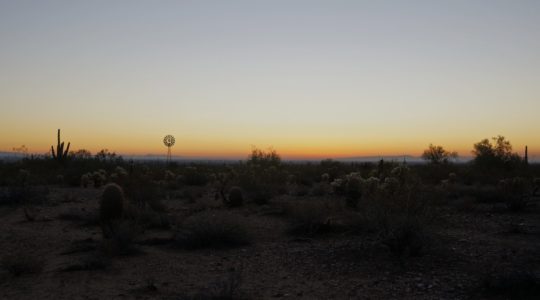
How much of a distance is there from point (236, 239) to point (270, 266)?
1.93m

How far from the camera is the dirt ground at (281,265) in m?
7.03

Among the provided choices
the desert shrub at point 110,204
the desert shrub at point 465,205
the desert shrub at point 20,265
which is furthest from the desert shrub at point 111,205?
the desert shrub at point 465,205

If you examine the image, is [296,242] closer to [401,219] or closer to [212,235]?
[212,235]

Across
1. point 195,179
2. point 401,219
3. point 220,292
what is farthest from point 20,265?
point 195,179

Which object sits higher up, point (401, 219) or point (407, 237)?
point (401, 219)

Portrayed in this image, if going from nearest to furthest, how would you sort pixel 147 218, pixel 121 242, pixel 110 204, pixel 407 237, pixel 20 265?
pixel 20 265
pixel 407 237
pixel 121 242
pixel 110 204
pixel 147 218

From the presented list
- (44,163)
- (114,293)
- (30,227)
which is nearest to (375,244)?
(114,293)

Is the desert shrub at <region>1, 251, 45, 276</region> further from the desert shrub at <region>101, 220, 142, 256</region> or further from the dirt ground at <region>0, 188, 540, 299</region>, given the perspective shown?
the desert shrub at <region>101, 220, 142, 256</region>

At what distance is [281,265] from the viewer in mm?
8594

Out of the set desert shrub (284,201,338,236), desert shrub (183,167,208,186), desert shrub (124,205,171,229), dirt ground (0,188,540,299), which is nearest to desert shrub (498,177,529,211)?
dirt ground (0,188,540,299)

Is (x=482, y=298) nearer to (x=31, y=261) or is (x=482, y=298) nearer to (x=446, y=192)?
(x=31, y=261)

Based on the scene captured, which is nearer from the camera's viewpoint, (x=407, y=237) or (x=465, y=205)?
(x=407, y=237)

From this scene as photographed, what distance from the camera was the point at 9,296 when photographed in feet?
22.9

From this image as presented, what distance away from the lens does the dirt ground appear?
703cm
